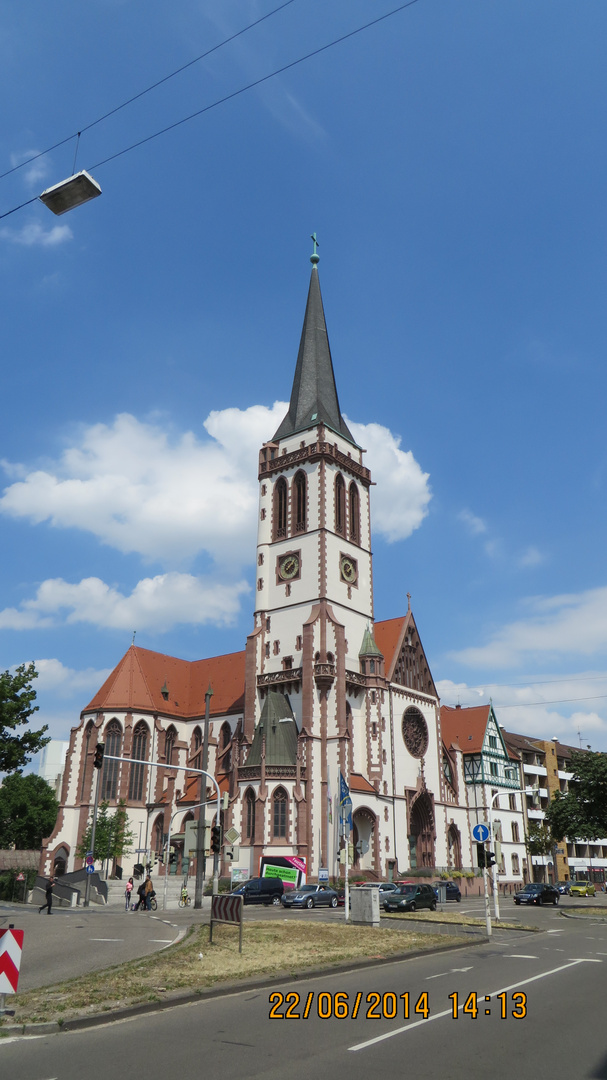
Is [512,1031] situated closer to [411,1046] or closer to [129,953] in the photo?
[411,1046]

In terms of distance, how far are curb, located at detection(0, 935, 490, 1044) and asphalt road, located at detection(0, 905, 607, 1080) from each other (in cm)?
20

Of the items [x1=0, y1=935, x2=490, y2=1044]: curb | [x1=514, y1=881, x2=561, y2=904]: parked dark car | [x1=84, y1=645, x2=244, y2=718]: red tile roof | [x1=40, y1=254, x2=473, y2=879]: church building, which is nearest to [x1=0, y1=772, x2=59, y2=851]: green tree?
[x1=84, y1=645, x2=244, y2=718]: red tile roof

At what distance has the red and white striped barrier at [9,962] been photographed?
10.6 meters

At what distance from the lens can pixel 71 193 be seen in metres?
10.7

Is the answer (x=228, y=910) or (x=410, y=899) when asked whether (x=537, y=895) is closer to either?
(x=410, y=899)

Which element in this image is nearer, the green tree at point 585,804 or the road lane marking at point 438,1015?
the road lane marking at point 438,1015

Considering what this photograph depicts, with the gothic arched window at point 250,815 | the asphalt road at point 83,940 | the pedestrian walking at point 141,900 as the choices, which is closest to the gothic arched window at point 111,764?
the gothic arched window at point 250,815

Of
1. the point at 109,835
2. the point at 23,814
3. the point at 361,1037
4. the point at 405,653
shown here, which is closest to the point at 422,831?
the point at 405,653

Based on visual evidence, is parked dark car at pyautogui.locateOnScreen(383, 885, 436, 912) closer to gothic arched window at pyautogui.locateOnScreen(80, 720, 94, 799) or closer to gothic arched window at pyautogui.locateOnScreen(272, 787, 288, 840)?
gothic arched window at pyautogui.locateOnScreen(272, 787, 288, 840)

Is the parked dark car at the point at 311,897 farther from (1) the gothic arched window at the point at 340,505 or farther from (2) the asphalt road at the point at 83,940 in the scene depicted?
(1) the gothic arched window at the point at 340,505

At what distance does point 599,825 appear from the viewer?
50875 millimetres

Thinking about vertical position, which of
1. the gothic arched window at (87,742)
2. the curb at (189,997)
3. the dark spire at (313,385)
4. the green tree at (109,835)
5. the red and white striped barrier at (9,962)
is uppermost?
the dark spire at (313,385)

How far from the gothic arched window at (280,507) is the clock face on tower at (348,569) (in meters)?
5.29

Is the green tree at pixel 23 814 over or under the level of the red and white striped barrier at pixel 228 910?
over
